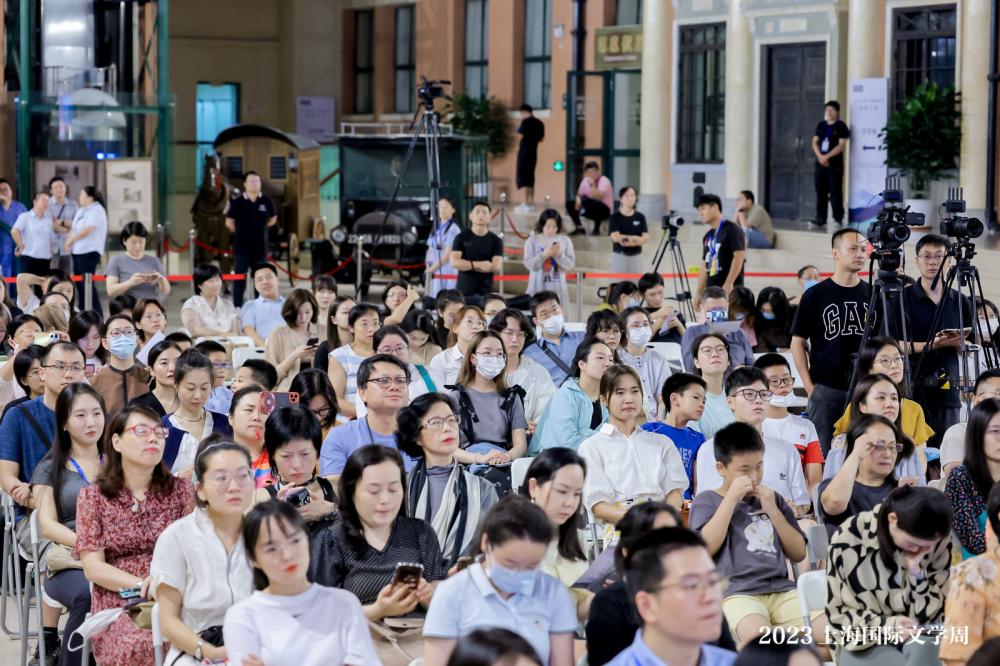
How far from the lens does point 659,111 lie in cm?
2244

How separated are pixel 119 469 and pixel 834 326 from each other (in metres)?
4.20

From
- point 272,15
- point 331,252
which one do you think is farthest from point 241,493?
point 272,15

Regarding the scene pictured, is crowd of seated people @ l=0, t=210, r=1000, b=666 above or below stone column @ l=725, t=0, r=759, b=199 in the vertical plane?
below

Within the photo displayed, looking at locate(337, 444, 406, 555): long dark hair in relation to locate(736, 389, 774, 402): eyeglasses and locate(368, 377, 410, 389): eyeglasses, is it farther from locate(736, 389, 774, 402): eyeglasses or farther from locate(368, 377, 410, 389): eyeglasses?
locate(736, 389, 774, 402): eyeglasses

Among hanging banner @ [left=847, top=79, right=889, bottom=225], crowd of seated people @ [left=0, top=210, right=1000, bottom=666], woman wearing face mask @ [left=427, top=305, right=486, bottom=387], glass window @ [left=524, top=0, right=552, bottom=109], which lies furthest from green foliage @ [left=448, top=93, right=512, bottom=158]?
crowd of seated people @ [left=0, top=210, right=1000, bottom=666]

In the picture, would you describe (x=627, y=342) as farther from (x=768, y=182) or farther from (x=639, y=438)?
(x=768, y=182)

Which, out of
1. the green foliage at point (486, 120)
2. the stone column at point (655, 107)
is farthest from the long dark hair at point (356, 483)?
the green foliage at point (486, 120)

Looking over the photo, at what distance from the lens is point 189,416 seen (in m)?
7.36

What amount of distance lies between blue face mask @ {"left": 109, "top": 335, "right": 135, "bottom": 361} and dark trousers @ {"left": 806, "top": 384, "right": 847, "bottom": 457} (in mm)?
3653

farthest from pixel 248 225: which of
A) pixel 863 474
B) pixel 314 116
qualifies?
pixel 314 116

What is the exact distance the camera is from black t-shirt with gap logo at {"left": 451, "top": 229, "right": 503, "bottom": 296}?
13.9 m

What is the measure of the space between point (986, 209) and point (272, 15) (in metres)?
17.9

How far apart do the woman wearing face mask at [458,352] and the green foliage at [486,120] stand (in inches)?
692

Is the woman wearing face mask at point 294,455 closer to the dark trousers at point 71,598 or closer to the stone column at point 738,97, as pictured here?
the dark trousers at point 71,598
